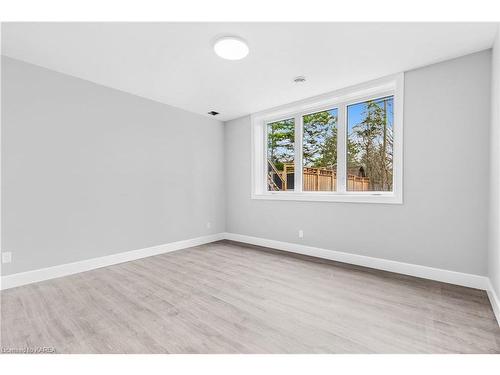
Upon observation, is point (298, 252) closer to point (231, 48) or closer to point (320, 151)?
point (320, 151)

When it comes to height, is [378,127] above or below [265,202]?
above

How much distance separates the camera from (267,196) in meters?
4.36

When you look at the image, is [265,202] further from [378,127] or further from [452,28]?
[452,28]

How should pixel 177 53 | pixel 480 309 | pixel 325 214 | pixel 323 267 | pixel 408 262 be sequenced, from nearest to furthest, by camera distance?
pixel 480 309
pixel 177 53
pixel 408 262
pixel 323 267
pixel 325 214

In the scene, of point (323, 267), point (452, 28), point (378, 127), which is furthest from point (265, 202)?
point (452, 28)

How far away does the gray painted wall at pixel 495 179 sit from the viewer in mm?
1993

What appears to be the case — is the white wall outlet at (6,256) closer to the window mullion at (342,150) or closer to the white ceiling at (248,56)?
the white ceiling at (248,56)

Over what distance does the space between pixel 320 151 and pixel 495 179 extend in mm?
2116

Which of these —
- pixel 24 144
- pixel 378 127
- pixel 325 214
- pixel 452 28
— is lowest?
pixel 325 214

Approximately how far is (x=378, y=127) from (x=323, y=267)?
82.8 inches

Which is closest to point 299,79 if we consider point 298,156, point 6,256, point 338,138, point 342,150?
point 338,138

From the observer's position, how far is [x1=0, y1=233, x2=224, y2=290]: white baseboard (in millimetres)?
2586
